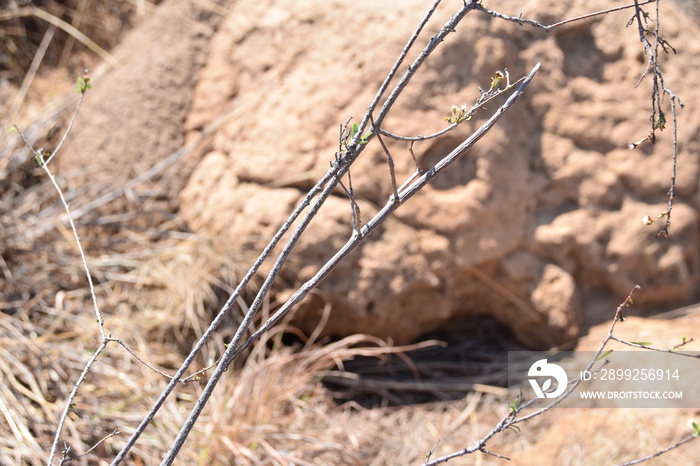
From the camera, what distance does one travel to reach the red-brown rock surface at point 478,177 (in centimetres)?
269

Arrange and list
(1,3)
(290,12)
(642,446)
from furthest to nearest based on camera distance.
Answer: (1,3) → (290,12) → (642,446)

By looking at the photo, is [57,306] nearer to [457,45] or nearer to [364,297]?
[364,297]

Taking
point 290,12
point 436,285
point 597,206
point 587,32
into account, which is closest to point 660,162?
point 597,206

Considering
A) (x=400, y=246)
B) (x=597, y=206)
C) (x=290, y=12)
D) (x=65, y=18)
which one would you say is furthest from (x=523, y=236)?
(x=65, y=18)

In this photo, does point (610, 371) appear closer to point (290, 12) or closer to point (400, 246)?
point (400, 246)

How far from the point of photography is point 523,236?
109 inches

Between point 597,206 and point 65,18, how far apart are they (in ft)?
9.64

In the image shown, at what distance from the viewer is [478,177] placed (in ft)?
8.84

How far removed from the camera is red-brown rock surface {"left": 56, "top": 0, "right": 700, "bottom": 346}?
269 cm

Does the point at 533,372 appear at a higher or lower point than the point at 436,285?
lower

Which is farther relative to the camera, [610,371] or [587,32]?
[587,32]

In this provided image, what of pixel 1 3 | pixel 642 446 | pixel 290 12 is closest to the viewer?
pixel 642 446

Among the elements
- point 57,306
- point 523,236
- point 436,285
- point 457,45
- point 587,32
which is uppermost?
point 587,32

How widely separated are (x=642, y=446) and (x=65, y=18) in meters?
3.48
